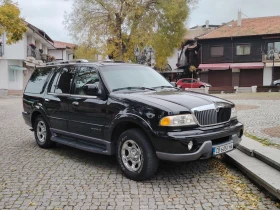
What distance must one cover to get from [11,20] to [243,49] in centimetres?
3138

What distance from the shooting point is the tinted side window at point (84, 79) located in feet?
18.1

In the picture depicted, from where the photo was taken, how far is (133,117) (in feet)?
15.1

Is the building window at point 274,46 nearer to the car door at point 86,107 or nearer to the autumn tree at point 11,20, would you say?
the autumn tree at point 11,20

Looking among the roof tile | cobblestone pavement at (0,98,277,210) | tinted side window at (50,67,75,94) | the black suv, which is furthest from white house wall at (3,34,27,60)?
cobblestone pavement at (0,98,277,210)

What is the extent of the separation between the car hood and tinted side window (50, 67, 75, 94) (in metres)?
1.48

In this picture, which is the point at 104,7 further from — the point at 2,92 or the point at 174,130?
the point at 174,130

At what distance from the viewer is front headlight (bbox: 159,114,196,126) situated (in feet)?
14.1

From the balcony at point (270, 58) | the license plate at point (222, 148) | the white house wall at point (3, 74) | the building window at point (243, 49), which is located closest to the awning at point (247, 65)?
the balcony at point (270, 58)

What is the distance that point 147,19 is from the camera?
28891 mm

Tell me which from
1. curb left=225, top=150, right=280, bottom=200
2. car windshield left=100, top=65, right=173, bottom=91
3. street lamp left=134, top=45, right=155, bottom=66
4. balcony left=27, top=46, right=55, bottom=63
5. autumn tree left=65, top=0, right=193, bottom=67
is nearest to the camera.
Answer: curb left=225, top=150, right=280, bottom=200

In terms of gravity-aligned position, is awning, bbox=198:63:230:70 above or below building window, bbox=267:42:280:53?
below

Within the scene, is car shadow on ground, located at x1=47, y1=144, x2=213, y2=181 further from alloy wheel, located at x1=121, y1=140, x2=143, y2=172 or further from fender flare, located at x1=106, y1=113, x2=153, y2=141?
fender flare, located at x1=106, y1=113, x2=153, y2=141

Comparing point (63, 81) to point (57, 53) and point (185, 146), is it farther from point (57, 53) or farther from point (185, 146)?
point (57, 53)

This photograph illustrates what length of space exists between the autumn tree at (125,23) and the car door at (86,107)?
21.7 meters
